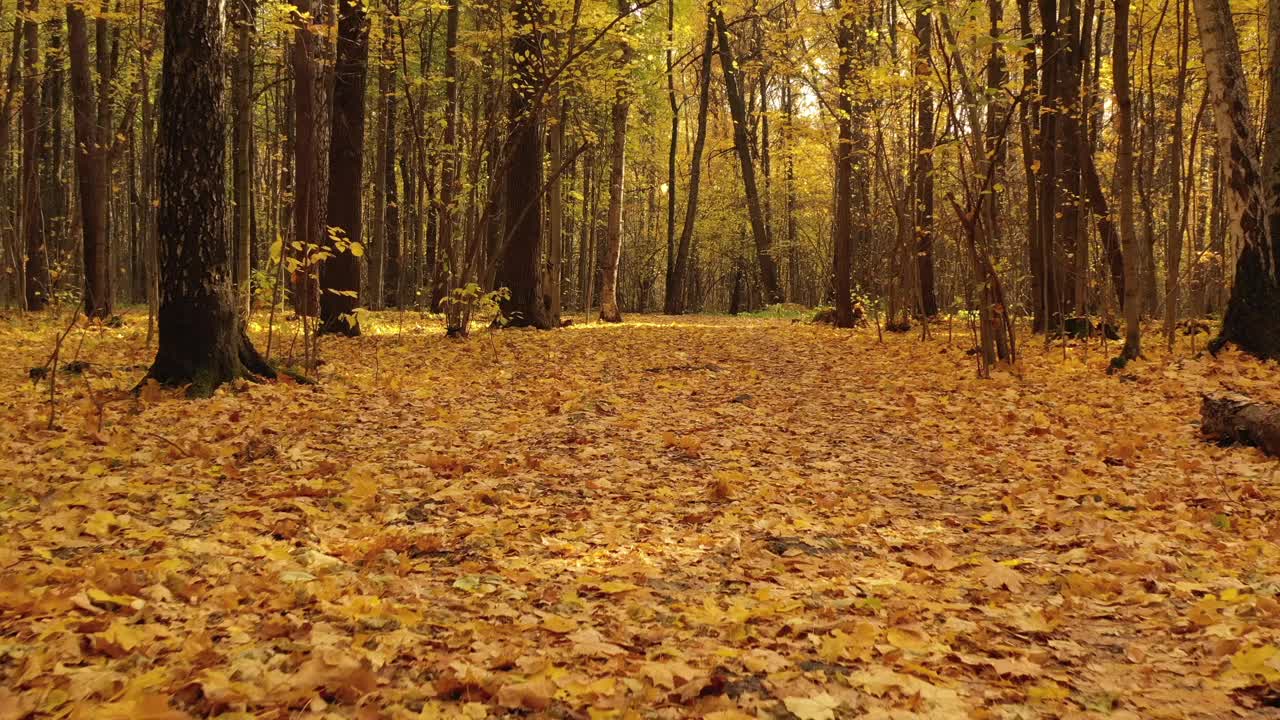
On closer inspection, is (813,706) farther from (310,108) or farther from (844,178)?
(844,178)

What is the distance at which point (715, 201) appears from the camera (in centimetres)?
3425

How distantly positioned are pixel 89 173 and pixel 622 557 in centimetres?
1415

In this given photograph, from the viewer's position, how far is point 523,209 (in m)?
13.3

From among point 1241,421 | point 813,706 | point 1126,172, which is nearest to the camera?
point 813,706

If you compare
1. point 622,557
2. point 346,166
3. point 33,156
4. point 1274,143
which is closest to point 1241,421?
point 622,557

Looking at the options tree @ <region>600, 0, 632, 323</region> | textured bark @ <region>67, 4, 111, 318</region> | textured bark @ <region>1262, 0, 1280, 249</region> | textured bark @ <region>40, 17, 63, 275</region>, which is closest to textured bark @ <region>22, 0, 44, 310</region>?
textured bark @ <region>40, 17, 63, 275</region>

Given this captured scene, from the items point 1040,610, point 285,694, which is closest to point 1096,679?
point 1040,610

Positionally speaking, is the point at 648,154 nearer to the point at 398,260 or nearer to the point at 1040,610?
the point at 398,260

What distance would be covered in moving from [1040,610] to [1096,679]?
602 mm

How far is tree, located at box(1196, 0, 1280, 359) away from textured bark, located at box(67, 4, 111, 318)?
51.8 ft

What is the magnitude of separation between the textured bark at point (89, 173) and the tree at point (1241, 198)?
51.8ft

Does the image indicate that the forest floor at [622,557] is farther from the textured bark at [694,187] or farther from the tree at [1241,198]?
the textured bark at [694,187]

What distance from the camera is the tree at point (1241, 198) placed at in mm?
8727

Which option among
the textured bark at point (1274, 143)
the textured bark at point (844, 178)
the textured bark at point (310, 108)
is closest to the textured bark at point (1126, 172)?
the textured bark at point (1274, 143)
